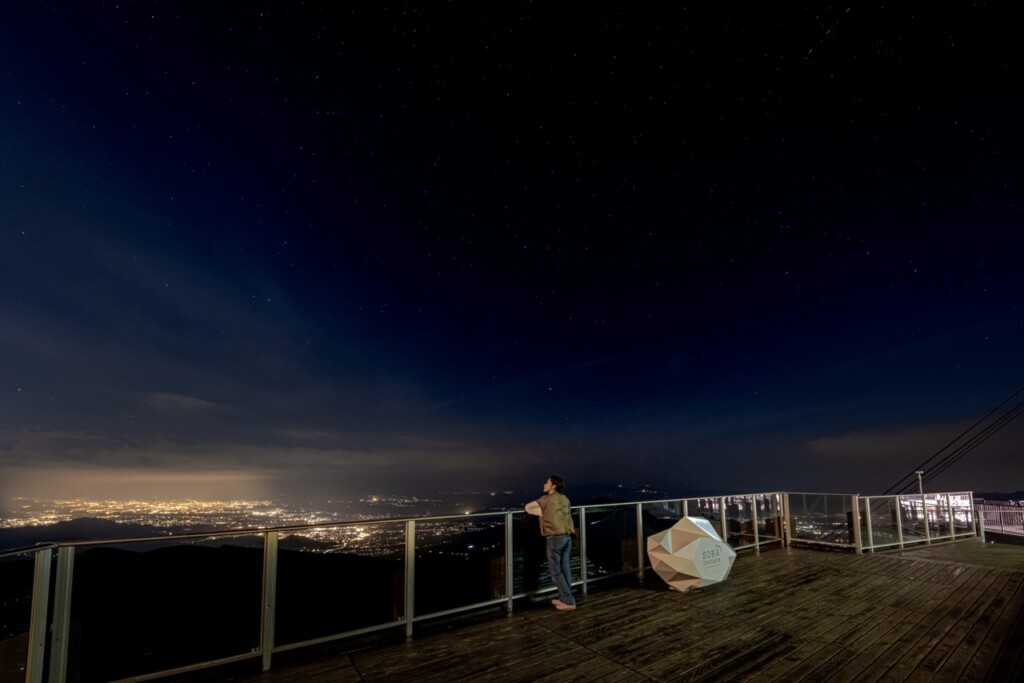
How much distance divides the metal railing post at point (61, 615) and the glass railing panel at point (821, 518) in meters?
10.8

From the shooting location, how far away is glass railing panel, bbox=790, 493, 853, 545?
370 inches

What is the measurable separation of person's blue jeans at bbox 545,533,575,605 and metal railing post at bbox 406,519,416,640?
63.2 inches

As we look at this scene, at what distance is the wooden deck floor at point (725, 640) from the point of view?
380 centimetres

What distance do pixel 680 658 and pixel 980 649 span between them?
109 inches

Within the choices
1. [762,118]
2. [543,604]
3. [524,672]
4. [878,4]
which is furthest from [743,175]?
[524,672]

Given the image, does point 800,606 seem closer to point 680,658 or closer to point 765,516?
point 680,658

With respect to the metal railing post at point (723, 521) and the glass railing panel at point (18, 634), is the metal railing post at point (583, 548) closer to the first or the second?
the metal railing post at point (723, 521)

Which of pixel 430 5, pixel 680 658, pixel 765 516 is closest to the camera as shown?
pixel 680 658

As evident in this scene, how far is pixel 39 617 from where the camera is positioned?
3.04 m

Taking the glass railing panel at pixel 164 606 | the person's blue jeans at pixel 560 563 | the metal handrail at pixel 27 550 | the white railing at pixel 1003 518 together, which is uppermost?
the metal handrail at pixel 27 550

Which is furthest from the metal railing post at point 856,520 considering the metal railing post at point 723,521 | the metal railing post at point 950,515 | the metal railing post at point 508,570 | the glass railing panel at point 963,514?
the metal railing post at point 508,570

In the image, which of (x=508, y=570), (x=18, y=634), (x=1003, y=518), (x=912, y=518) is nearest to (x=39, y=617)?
(x=18, y=634)

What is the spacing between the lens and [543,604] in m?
5.68

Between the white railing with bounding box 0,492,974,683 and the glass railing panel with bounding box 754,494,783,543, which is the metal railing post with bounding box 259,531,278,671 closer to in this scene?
the white railing with bounding box 0,492,974,683
